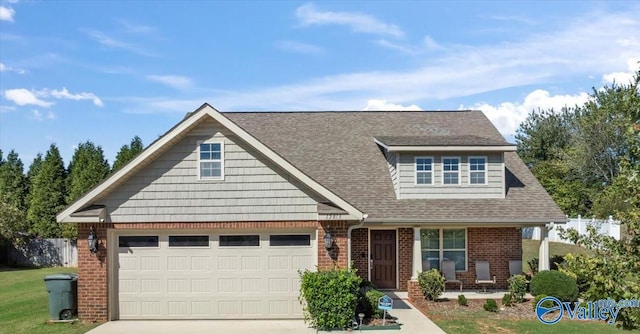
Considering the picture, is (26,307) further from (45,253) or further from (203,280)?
(45,253)

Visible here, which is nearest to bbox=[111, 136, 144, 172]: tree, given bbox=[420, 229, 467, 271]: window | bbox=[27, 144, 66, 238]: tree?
bbox=[27, 144, 66, 238]: tree

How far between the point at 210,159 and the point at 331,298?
4.67 metres

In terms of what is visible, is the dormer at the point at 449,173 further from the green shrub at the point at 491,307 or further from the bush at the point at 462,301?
the green shrub at the point at 491,307

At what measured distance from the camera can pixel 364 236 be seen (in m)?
17.8

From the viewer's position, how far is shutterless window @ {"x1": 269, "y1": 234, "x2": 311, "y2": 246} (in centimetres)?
1359

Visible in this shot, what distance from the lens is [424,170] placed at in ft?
59.7

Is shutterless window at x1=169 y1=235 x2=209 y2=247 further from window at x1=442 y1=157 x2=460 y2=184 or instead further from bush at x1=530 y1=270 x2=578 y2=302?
bush at x1=530 y1=270 x2=578 y2=302

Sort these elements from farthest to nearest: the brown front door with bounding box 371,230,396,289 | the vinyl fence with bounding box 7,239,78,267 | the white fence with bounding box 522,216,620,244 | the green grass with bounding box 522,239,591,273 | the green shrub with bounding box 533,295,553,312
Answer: the vinyl fence with bounding box 7,239,78,267
the green grass with bounding box 522,239,591,273
the white fence with bounding box 522,216,620,244
the brown front door with bounding box 371,230,396,289
the green shrub with bounding box 533,295,553,312

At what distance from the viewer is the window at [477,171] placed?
18.2 m

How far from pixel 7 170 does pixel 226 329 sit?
41749 millimetres

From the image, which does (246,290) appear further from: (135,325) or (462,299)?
(462,299)

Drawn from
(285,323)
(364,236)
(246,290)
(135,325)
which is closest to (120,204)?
(135,325)

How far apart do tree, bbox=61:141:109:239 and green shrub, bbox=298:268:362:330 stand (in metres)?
20.2

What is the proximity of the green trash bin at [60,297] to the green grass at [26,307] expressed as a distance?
Result: 0.33m
